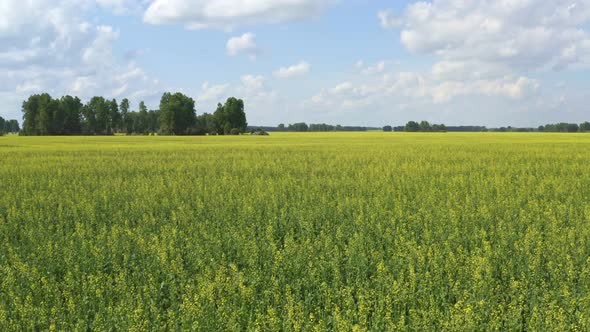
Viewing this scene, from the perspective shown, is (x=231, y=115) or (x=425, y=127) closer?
(x=231, y=115)

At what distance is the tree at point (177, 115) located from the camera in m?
115

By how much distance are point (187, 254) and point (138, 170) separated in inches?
624

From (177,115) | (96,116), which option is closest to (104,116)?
(96,116)

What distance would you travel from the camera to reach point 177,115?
115 m

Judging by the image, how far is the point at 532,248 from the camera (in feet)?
27.5

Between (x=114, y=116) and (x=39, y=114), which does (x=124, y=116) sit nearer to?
(x=114, y=116)

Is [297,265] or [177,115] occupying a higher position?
[177,115]

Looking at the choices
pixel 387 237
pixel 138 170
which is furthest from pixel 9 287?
pixel 138 170

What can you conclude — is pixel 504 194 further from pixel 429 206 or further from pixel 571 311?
pixel 571 311

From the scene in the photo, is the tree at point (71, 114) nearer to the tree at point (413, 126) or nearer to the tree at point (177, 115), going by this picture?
the tree at point (177, 115)

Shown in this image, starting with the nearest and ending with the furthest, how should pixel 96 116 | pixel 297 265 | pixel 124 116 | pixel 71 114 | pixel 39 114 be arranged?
pixel 297 265, pixel 39 114, pixel 71 114, pixel 96 116, pixel 124 116

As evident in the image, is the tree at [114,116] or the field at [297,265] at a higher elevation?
the tree at [114,116]

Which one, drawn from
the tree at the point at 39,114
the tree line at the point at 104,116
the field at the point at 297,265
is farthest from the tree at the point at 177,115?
the field at the point at 297,265

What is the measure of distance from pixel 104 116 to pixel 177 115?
76.7 ft
